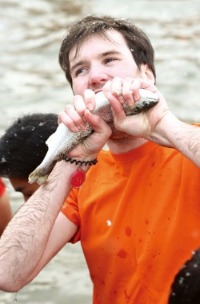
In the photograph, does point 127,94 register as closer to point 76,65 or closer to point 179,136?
point 179,136

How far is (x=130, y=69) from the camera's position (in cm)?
436

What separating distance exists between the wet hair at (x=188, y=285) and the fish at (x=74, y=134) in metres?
1.16

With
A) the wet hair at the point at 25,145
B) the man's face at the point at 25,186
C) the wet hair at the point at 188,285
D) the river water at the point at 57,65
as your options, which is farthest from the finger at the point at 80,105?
the river water at the point at 57,65

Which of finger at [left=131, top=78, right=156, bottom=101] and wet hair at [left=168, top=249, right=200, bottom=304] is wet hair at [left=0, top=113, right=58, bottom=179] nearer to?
finger at [left=131, top=78, right=156, bottom=101]

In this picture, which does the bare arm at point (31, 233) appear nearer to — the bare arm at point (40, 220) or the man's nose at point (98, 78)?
the bare arm at point (40, 220)

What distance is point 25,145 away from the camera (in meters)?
5.71

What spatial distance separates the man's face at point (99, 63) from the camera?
4.26m

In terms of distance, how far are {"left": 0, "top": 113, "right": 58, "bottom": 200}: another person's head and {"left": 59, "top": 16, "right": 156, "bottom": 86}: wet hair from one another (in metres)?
1.03

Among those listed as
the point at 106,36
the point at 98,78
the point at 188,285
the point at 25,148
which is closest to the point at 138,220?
the point at 98,78

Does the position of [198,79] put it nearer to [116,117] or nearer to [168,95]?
[168,95]

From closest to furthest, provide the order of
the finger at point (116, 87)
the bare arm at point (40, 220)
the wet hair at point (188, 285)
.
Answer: the wet hair at point (188, 285) → the finger at point (116, 87) → the bare arm at point (40, 220)

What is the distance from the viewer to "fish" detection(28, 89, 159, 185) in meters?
3.99

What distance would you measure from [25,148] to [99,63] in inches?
60.8

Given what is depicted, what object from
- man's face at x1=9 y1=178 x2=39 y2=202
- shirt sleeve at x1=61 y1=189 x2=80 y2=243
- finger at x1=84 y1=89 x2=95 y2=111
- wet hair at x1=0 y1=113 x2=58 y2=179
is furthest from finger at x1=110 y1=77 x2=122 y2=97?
man's face at x1=9 y1=178 x2=39 y2=202
